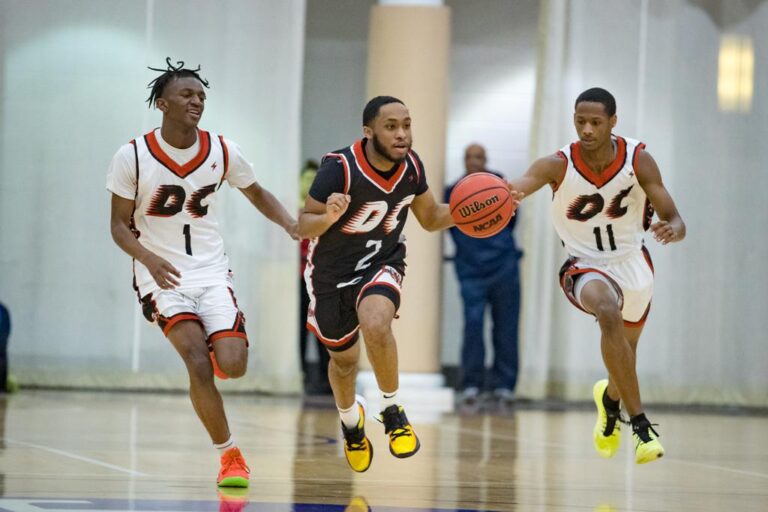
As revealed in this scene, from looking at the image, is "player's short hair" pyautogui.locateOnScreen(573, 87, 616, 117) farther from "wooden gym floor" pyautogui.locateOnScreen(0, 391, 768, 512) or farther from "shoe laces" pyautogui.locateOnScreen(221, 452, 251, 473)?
"shoe laces" pyautogui.locateOnScreen(221, 452, 251, 473)

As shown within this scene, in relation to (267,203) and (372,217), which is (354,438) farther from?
(267,203)

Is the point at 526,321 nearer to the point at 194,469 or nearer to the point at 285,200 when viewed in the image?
the point at 285,200

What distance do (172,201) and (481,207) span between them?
1.21 meters

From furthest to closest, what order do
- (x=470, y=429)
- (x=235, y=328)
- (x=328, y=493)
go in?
(x=470, y=429)
(x=235, y=328)
(x=328, y=493)

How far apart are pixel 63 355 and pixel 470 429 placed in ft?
11.5

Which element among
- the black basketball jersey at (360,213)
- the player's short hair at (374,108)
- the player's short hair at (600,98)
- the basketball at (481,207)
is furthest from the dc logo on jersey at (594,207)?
the player's short hair at (374,108)

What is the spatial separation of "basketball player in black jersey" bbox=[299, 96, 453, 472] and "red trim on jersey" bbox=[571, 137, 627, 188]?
0.75 meters

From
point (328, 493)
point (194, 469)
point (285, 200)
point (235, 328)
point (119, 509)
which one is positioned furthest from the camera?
point (285, 200)

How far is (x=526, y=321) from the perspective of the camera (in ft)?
33.0

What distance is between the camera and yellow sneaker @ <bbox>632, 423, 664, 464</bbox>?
5.10 m

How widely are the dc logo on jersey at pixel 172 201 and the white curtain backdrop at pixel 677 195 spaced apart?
5092 mm

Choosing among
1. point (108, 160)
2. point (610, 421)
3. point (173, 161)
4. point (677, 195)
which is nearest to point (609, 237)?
point (610, 421)

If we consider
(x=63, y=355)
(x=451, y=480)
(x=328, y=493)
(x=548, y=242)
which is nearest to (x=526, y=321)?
(x=548, y=242)

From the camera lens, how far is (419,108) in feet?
31.3
